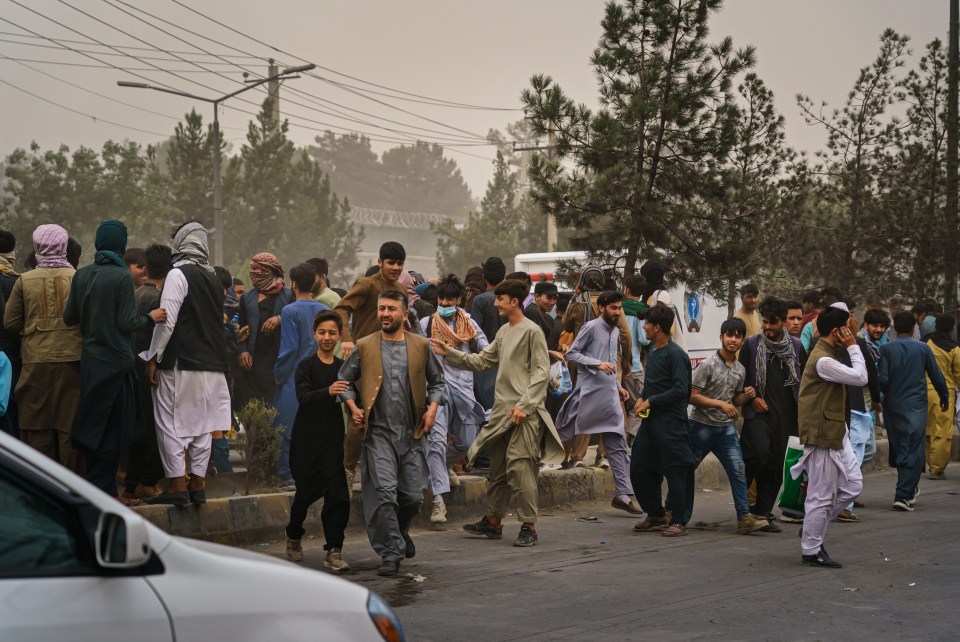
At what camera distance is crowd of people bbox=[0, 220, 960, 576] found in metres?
7.47

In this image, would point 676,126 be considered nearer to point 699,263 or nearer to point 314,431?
point 699,263

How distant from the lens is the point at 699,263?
1479 cm

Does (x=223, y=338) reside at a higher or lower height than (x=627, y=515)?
higher

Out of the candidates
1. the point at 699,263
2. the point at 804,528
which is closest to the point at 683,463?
the point at 804,528

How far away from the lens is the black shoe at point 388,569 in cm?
745

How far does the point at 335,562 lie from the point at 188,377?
60.9 inches

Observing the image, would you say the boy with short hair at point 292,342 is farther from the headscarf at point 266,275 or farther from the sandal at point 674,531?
the sandal at point 674,531

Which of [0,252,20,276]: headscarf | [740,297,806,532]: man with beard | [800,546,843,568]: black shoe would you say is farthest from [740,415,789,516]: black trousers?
[0,252,20,276]: headscarf

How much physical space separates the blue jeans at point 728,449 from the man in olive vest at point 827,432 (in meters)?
1.15

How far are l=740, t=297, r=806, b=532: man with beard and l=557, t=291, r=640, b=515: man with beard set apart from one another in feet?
3.79

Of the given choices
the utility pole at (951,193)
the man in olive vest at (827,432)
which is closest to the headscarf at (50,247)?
the man in olive vest at (827,432)

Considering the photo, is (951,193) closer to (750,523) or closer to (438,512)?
(750,523)

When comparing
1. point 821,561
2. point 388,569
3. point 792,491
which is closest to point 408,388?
point 388,569

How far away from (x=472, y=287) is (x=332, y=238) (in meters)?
39.6
